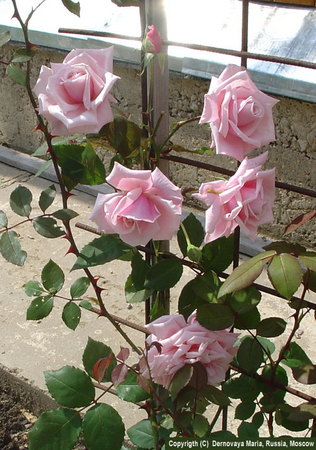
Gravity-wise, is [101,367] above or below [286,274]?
below

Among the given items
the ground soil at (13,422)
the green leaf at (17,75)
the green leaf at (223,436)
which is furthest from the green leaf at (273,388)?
the ground soil at (13,422)

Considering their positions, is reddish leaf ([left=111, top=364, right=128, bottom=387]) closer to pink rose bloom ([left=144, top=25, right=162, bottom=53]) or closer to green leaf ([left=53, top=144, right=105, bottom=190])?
green leaf ([left=53, top=144, right=105, bottom=190])

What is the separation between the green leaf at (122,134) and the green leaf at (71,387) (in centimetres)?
41

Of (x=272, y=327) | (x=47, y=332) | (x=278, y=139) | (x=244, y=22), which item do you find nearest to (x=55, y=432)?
(x=272, y=327)

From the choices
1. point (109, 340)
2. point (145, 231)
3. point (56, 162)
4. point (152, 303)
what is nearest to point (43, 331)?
point (109, 340)

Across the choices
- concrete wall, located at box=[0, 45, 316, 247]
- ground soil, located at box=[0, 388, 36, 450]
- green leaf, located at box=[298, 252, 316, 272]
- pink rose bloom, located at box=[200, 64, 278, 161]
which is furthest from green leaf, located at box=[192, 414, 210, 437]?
concrete wall, located at box=[0, 45, 316, 247]

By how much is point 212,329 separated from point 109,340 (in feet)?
3.46

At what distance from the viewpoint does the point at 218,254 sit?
1.25 meters

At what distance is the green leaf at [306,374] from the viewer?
118cm

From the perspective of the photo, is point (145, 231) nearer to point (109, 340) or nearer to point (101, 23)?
point (109, 340)

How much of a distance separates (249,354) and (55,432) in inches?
14.5

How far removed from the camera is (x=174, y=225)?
3.53 ft

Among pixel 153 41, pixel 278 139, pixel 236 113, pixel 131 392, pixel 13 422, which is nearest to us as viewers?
pixel 236 113

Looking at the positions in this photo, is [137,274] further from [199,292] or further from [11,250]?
[11,250]
